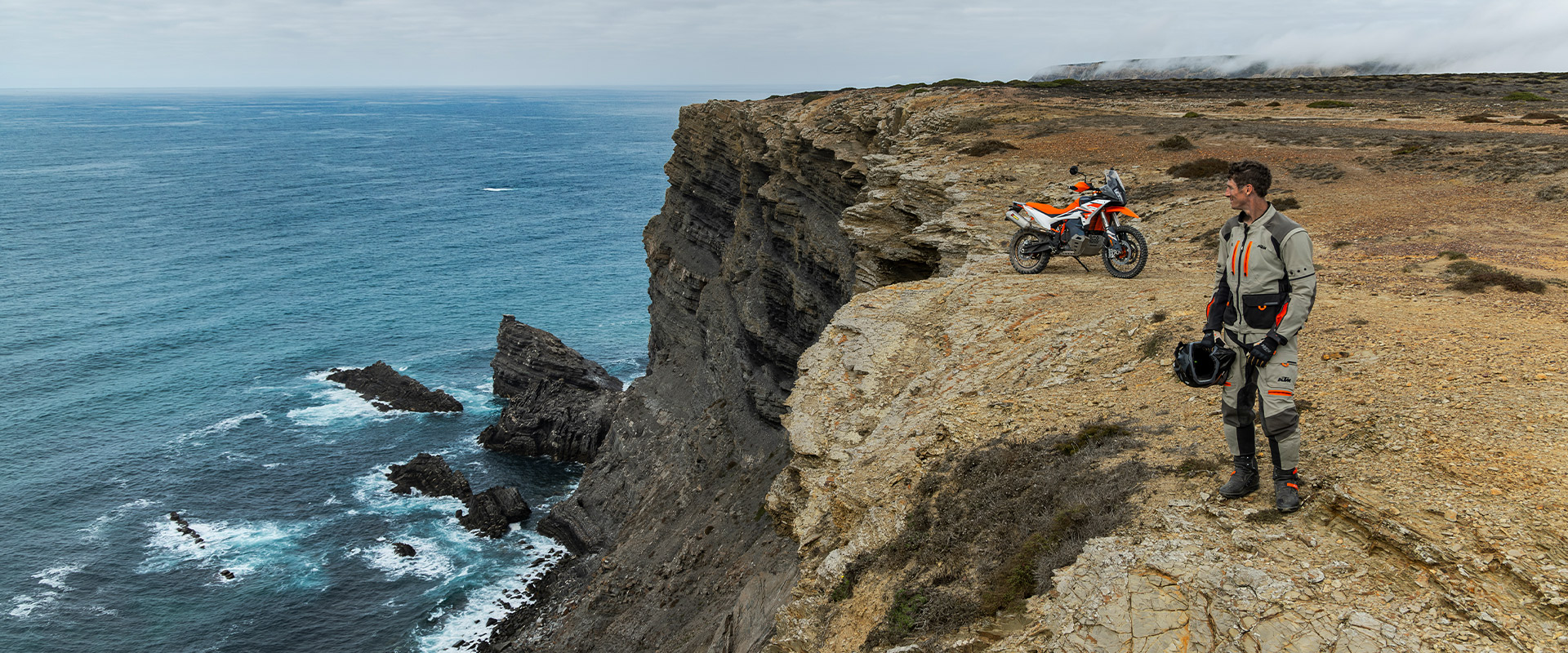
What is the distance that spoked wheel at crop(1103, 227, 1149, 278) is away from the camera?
56.6 feet

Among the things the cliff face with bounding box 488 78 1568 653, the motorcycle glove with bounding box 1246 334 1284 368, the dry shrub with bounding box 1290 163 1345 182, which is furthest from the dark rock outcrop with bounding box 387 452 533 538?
the motorcycle glove with bounding box 1246 334 1284 368

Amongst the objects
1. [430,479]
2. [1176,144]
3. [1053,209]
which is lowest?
[430,479]

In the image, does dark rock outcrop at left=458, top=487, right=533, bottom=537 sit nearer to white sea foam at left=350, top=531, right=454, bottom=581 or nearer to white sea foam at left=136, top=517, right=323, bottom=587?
white sea foam at left=350, top=531, right=454, bottom=581

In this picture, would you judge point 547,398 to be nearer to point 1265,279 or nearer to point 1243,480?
point 1243,480

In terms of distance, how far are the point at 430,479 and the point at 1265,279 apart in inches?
1747

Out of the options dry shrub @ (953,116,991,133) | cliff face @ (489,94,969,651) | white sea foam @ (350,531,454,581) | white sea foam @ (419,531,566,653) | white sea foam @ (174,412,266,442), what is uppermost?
dry shrub @ (953,116,991,133)

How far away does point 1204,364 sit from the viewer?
834cm

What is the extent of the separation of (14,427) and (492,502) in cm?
3288

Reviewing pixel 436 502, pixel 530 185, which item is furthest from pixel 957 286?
pixel 530 185

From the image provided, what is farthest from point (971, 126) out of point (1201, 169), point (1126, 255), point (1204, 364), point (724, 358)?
point (1204, 364)

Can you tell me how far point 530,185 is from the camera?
476ft

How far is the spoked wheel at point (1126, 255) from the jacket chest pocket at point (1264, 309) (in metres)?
Answer: 9.47

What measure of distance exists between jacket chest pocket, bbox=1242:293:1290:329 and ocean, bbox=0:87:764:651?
32682mm

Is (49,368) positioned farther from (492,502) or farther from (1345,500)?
(1345,500)
